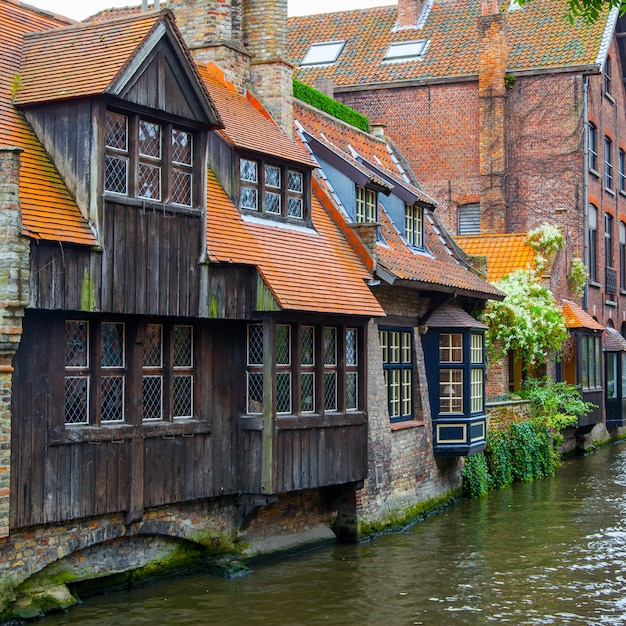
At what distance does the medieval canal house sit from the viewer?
1305cm

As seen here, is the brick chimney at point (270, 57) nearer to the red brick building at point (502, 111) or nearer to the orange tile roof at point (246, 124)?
the orange tile roof at point (246, 124)

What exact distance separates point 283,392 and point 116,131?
14.8 feet

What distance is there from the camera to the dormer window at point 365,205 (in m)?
20.9

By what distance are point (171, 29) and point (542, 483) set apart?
15.5 m

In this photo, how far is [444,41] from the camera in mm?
39500

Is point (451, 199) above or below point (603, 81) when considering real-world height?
below

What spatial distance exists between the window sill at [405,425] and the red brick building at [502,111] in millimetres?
15197

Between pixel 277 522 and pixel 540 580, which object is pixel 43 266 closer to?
pixel 277 522

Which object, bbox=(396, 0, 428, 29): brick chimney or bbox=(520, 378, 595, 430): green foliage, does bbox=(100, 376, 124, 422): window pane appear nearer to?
bbox=(520, 378, 595, 430): green foliage

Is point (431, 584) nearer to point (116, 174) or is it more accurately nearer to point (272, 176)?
point (272, 176)

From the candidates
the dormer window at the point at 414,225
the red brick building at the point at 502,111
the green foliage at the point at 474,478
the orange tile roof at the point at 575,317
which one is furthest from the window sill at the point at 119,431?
the red brick building at the point at 502,111

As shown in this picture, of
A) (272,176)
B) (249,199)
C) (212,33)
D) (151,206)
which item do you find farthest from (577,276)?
(151,206)

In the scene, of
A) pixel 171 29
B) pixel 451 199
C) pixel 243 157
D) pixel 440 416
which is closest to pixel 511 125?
pixel 451 199

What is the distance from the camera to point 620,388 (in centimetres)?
3831
